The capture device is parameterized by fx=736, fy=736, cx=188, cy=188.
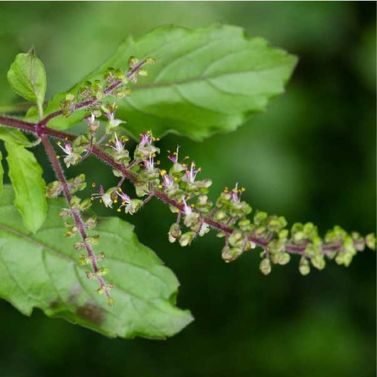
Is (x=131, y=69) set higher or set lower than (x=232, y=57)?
lower

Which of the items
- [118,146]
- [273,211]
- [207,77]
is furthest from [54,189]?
[273,211]

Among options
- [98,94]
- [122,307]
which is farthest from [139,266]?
[98,94]

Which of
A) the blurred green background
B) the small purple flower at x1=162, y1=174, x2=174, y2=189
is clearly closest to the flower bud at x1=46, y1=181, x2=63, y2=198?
the small purple flower at x1=162, y1=174, x2=174, y2=189

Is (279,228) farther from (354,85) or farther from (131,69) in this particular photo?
(354,85)

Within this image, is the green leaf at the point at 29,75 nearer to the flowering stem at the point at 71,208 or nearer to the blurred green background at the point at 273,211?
the flowering stem at the point at 71,208

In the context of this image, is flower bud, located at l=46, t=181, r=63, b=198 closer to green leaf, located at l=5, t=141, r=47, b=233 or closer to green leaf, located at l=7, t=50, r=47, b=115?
green leaf, located at l=5, t=141, r=47, b=233

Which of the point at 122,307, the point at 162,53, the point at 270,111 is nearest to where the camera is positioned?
the point at 122,307

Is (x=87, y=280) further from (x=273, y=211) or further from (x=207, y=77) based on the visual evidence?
(x=273, y=211)

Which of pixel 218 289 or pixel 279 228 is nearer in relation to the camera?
pixel 279 228
